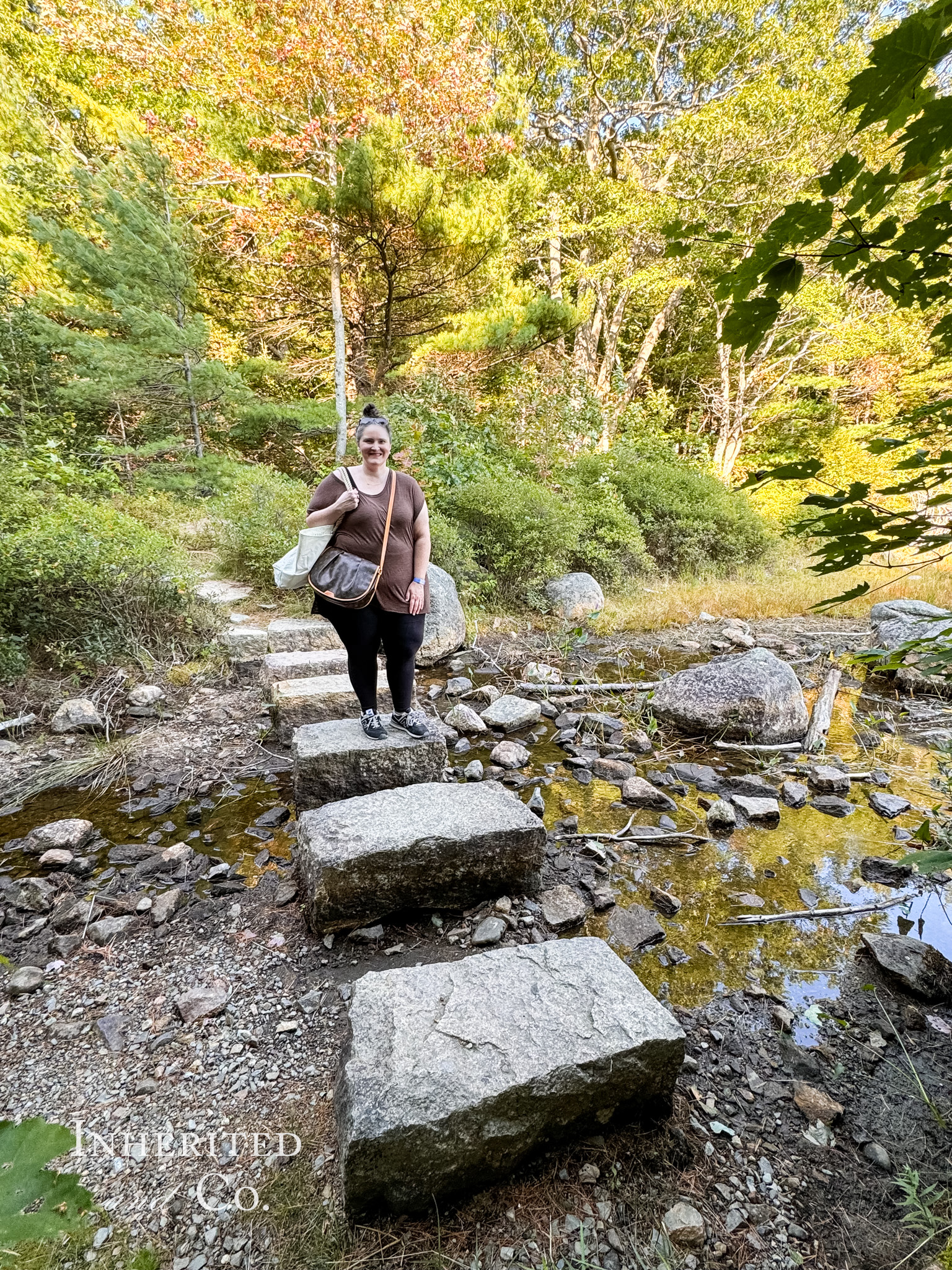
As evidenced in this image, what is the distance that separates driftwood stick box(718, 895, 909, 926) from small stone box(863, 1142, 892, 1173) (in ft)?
2.86

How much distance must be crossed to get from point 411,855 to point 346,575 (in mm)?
1301

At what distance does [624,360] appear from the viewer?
16391 mm

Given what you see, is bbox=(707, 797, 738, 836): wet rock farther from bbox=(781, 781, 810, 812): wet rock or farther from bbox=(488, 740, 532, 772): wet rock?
bbox=(488, 740, 532, 772): wet rock

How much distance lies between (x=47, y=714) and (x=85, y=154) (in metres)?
14.8

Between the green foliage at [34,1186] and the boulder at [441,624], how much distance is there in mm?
4442

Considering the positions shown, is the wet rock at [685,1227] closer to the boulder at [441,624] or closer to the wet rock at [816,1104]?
the wet rock at [816,1104]

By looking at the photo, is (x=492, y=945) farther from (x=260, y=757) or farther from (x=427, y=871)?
(x=260, y=757)

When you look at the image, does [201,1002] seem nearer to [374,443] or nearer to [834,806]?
[374,443]

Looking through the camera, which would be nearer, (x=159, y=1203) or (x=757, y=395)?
(x=159, y=1203)

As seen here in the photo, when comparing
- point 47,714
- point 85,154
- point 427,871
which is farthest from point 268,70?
point 427,871

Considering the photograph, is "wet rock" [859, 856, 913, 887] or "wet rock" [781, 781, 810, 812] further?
"wet rock" [781, 781, 810, 812]

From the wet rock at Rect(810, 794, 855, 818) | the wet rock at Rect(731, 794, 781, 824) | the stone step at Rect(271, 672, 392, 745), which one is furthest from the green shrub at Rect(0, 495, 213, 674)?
the wet rock at Rect(810, 794, 855, 818)

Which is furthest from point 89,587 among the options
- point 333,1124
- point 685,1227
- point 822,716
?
point 822,716

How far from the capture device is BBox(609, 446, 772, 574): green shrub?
9.45 m
